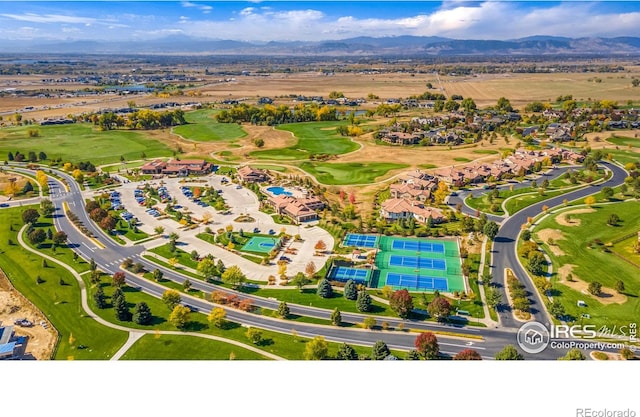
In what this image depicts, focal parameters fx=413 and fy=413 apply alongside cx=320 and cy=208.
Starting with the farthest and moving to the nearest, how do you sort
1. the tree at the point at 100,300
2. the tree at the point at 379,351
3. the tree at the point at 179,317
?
the tree at the point at 100,300 → the tree at the point at 179,317 → the tree at the point at 379,351

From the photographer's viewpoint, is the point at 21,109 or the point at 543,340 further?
the point at 21,109

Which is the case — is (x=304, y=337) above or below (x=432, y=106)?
below

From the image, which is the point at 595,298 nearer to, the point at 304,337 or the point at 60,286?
the point at 304,337

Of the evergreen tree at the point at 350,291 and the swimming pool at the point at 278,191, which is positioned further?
the swimming pool at the point at 278,191

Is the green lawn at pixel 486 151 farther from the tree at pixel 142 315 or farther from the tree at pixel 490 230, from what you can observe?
the tree at pixel 142 315

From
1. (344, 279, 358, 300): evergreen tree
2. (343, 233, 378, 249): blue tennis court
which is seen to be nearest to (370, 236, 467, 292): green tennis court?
(343, 233, 378, 249): blue tennis court

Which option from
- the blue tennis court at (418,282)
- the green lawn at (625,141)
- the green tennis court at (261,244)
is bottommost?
the blue tennis court at (418,282)

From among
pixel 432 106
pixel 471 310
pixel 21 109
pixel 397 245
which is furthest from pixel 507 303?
pixel 21 109

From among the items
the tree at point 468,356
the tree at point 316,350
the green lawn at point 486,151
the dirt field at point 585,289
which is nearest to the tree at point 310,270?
the tree at point 316,350
